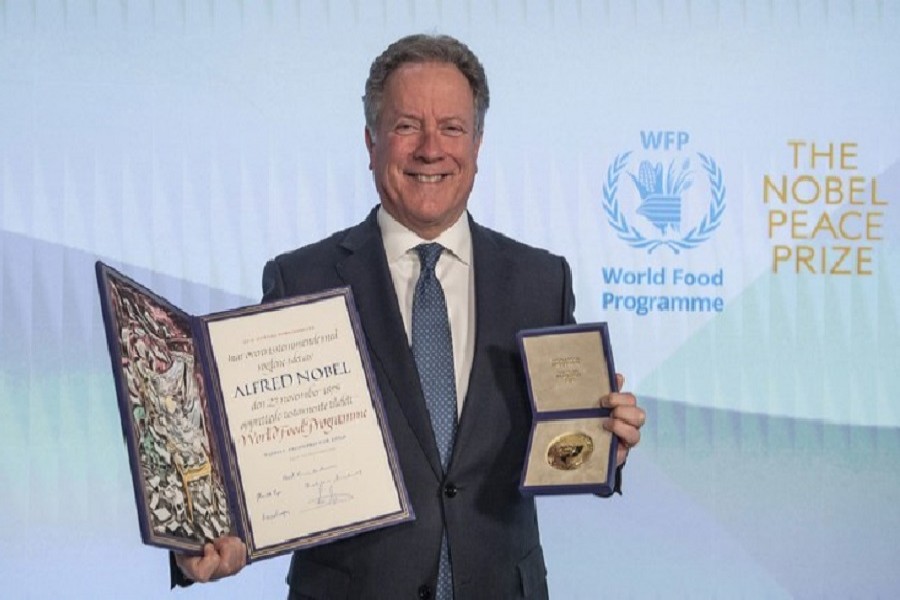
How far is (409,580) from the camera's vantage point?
1.69 m

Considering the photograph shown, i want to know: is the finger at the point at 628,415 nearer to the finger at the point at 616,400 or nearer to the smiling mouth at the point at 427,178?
the finger at the point at 616,400

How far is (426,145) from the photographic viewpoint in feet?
5.90

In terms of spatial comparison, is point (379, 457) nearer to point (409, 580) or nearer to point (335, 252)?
point (409, 580)

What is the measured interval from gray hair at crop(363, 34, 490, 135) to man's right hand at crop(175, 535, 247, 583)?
2.50 feet

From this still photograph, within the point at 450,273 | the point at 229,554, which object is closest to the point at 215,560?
the point at 229,554

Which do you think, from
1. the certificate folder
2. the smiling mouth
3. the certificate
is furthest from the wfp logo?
the certificate folder

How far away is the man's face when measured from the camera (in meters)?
1.81

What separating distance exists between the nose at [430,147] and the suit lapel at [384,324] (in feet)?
0.50

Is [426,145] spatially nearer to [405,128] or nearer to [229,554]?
[405,128]

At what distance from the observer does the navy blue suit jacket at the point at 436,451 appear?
1689 mm

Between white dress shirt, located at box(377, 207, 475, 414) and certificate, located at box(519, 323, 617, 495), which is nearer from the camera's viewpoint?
certificate, located at box(519, 323, 617, 495)
